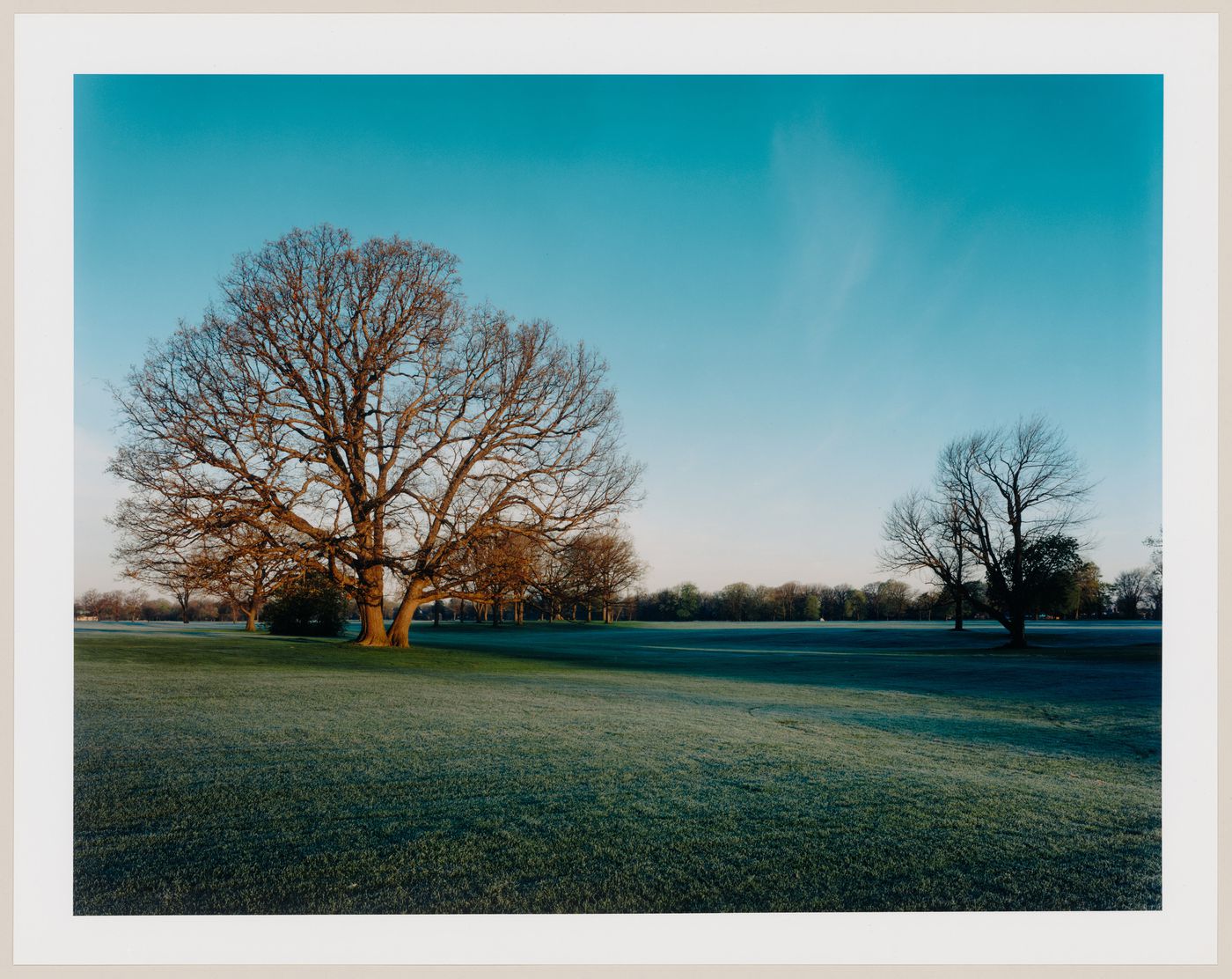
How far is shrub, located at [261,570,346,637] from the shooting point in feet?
106

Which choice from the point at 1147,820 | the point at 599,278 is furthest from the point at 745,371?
the point at 1147,820

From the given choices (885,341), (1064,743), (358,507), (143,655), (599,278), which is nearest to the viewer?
(1064,743)

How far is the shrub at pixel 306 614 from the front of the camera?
32.3 metres

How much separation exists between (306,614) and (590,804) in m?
31.3

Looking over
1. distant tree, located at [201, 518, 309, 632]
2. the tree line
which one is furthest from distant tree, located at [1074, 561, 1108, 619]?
distant tree, located at [201, 518, 309, 632]

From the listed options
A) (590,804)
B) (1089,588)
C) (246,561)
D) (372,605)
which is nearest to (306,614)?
(372,605)

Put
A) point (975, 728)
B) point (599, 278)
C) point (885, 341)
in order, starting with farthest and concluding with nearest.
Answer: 1. point (885, 341)
2. point (599, 278)
3. point (975, 728)

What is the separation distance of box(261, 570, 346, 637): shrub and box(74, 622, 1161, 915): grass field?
20210 millimetres

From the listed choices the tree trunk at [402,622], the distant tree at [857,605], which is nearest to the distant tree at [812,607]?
the distant tree at [857,605]

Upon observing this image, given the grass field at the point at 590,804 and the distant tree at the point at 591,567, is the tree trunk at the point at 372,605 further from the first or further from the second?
the grass field at the point at 590,804
